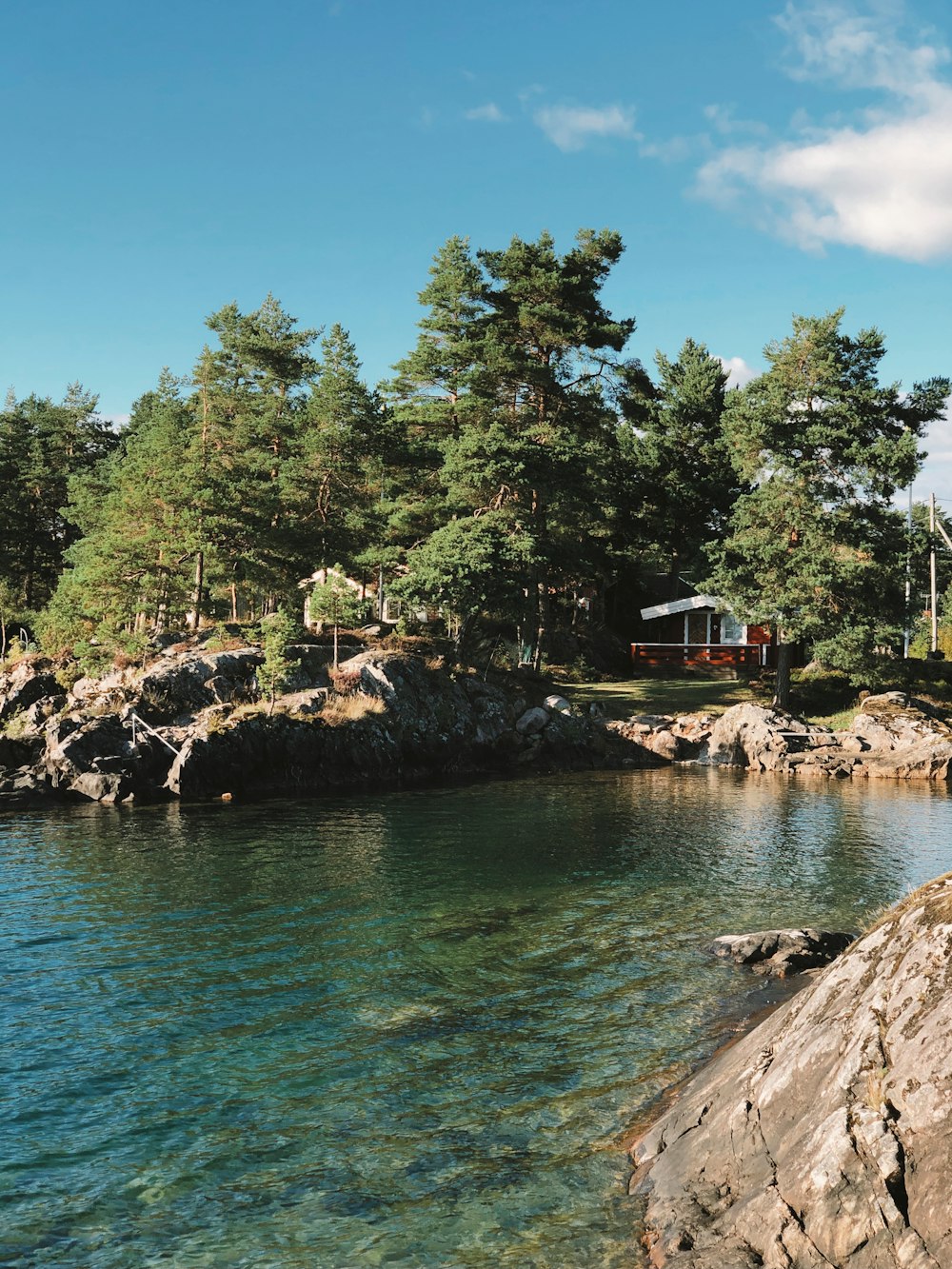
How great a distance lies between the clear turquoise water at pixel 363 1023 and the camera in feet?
26.3

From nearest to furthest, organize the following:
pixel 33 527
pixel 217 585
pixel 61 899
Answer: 1. pixel 61 899
2. pixel 217 585
3. pixel 33 527

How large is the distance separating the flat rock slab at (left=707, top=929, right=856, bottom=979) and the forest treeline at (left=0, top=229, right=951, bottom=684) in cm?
2932

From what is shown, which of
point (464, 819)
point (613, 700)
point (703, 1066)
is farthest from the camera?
point (613, 700)

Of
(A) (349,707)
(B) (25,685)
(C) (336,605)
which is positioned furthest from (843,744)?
(B) (25,685)

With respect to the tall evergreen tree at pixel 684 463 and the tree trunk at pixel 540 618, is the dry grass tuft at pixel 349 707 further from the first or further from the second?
the tall evergreen tree at pixel 684 463

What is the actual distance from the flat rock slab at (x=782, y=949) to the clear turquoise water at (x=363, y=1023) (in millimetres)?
527

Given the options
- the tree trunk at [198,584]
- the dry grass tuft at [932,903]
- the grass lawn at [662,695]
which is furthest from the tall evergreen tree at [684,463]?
the dry grass tuft at [932,903]

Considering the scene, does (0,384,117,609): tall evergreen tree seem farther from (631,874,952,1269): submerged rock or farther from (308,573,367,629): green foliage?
(631,874,952,1269): submerged rock

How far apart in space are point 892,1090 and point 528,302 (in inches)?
1866

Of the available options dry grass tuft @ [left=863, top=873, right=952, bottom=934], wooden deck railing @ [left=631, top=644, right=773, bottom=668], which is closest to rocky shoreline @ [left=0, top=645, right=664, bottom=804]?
wooden deck railing @ [left=631, top=644, right=773, bottom=668]

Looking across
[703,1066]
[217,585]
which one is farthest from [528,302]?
[703,1066]

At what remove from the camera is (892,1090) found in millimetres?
6227

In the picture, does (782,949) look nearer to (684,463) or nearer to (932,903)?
(932,903)

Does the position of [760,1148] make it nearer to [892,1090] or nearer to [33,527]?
[892,1090]
